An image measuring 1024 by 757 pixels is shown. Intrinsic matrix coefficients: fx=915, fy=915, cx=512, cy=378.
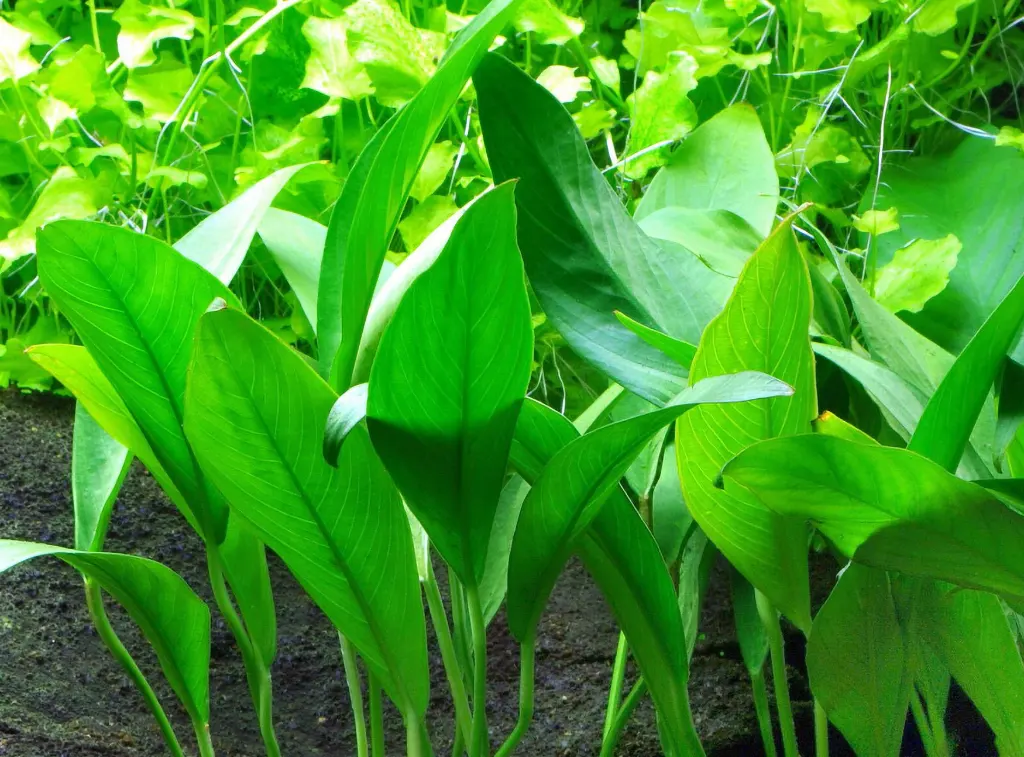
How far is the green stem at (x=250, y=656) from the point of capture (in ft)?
1.92

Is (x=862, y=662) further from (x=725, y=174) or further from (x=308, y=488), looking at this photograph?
(x=725, y=174)

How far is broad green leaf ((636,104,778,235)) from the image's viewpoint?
785 millimetres

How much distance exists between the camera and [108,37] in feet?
3.98

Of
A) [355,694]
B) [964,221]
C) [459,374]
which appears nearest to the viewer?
[459,374]

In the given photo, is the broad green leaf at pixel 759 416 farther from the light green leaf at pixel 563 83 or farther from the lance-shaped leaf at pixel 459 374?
the light green leaf at pixel 563 83

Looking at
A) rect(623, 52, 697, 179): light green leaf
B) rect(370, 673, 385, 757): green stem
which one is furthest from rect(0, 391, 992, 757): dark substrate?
rect(623, 52, 697, 179): light green leaf

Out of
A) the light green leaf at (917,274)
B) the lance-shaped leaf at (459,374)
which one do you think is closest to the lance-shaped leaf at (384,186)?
the lance-shaped leaf at (459,374)

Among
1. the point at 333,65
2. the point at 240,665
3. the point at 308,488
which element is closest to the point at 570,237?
the point at 308,488

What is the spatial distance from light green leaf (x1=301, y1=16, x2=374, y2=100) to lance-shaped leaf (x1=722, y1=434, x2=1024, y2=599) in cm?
63

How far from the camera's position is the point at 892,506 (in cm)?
44

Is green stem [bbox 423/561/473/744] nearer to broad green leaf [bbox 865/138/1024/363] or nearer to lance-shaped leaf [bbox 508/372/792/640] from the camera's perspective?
lance-shaped leaf [bbox 508/372/792/640]

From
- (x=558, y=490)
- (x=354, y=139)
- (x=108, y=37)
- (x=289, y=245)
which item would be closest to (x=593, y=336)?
(x=558, y=490)

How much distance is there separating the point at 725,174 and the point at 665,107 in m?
0.11

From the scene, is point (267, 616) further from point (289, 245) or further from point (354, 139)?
point (354, 139)
